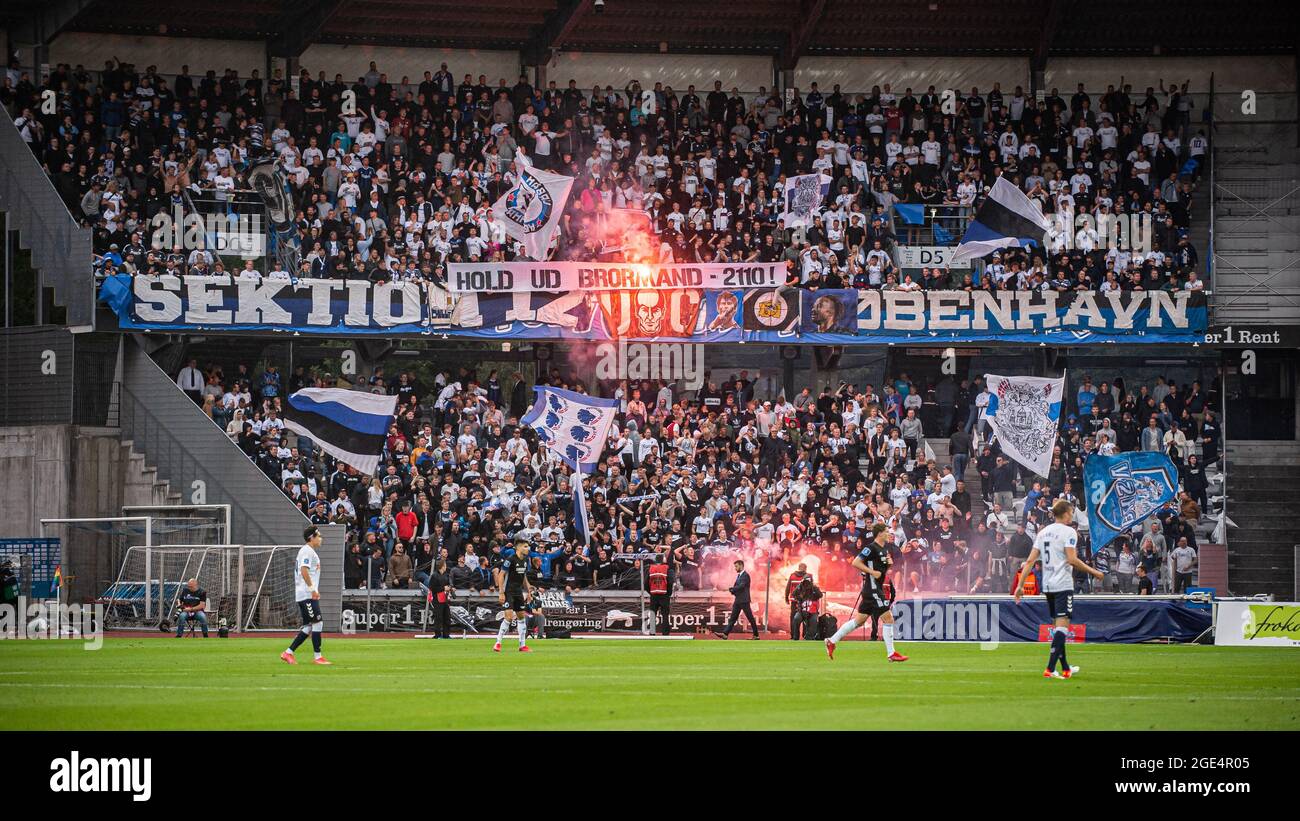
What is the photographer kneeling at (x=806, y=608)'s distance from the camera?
30.0m

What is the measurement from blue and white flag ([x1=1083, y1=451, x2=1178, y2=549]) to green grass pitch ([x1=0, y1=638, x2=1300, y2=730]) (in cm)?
1060

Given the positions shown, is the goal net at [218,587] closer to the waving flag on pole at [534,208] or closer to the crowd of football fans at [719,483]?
the crowd of football fans at [719,483]

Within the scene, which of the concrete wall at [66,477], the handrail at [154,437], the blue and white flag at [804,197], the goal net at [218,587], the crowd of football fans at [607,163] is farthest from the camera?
the blue and white flag at [804,197]

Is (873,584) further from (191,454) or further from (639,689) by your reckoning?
(191,454)

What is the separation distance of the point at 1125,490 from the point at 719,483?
30.2 feet

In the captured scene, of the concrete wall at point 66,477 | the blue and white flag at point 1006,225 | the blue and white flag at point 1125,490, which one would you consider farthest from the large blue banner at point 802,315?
the concrete wall at point 66,477

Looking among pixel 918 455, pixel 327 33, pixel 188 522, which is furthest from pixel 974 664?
pixel 327 33

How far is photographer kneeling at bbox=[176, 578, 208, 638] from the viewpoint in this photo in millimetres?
30359

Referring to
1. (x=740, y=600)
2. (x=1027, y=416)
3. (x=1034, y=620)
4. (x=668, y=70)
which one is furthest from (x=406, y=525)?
(x=668, y=70)

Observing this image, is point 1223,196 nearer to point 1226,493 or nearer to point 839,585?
point 1226,493

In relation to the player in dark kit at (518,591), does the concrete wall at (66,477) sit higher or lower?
higher

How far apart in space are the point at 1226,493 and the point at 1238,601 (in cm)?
1136

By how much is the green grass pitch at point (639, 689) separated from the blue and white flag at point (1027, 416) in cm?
1174

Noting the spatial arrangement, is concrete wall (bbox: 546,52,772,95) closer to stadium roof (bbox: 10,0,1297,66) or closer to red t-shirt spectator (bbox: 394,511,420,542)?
stadium roof (bbox: 10,0,1297,66)
